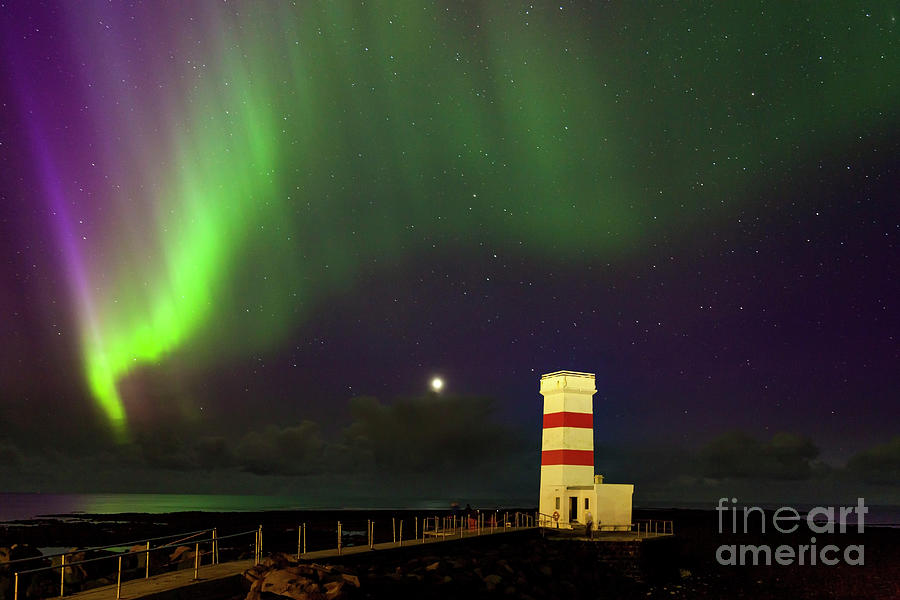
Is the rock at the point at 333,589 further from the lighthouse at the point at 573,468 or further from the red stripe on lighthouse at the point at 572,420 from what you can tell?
the red stripe on lighthouse at the point at 572,420

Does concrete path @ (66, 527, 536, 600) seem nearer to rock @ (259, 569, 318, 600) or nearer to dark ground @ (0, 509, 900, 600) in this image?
rock @ (259, 569, 318, 600)

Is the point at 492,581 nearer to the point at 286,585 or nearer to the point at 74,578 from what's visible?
the point at 286,585

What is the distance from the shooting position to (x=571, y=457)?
113ft

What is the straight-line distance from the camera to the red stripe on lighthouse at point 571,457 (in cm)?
3453

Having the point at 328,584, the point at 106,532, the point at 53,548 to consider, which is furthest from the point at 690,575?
the point at 106,532

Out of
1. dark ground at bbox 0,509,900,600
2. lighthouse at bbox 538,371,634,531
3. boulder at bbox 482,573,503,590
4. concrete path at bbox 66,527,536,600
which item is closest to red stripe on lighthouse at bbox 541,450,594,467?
lighthouse at bbox 538,371,634,531

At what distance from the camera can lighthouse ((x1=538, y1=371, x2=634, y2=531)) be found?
33781 millimetres

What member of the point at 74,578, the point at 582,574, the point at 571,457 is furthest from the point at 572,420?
the point at 74,578

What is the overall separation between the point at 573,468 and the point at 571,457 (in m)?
A: 0.51

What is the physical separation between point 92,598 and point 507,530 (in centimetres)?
2102

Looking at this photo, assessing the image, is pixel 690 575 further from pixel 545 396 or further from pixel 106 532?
pixel 106 532

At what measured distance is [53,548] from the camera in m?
54.9

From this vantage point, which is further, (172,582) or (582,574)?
(582,574)

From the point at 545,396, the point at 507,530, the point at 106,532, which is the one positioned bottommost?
the point at 106,532
